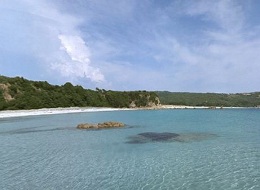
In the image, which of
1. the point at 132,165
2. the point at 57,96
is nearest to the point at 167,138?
the point at 132,165

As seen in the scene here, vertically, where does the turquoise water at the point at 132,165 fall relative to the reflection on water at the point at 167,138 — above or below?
below

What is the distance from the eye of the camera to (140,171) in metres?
19.9

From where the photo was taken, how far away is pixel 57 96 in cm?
13350

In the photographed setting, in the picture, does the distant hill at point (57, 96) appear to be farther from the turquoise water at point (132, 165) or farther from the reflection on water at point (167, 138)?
the turquoise water at point (132, 165)

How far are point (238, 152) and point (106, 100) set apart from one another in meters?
149

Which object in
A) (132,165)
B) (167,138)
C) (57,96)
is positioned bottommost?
(132,165)

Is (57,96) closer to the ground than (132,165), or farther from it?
farther from it

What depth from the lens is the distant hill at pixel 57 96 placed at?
115 metres

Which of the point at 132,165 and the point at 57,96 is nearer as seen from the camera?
the point at 132,165

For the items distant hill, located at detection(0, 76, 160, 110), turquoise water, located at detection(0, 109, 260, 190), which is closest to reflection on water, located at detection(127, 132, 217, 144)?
turquoise water, located at detection(0, 109, 260, 190)

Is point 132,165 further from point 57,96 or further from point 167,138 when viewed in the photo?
point 57,96

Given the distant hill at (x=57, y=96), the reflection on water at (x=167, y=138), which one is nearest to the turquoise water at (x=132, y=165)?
the reflection on water at (x=167, y=138)

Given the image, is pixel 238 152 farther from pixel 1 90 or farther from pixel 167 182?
pixel 1 90

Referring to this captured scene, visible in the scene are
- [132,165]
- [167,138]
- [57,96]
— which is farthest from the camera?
[57,96]
